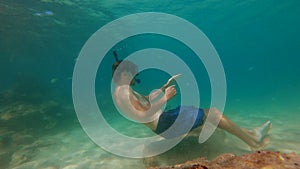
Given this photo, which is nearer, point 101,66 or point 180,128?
point 180,128

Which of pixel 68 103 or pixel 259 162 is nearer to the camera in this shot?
pixel 259 162

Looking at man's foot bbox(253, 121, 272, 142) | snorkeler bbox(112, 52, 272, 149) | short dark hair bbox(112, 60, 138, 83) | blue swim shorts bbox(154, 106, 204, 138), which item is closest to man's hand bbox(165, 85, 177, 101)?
snorkeler bbox(112, 52, 272, 149)

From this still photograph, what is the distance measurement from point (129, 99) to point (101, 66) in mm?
30181

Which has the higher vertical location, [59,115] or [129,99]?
[59,115]

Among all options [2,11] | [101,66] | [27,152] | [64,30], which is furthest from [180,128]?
[101,66]

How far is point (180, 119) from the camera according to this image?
16.1 feet

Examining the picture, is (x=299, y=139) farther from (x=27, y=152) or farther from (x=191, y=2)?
(x=191, y=2)

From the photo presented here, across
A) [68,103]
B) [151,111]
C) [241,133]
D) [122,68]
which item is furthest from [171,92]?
[68,103]

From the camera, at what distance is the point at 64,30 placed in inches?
1067

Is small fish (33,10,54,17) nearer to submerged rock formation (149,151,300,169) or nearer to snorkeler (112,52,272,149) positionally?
snorkeler (112,52,272,149)

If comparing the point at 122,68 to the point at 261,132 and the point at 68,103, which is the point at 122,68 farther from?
the point at 68,103

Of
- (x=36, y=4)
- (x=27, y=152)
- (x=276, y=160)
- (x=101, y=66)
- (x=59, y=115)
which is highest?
(x=101, y=66)

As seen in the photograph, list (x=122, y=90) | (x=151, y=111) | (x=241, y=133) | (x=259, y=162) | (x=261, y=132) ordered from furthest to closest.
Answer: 1. (x=261, y=132)
2. (x=241, y=133)
3. (x=122, y=90)
4. (x=151, y=111)
5. (x=259, y=162)

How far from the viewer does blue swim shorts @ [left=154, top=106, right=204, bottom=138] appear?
16.1 feet
